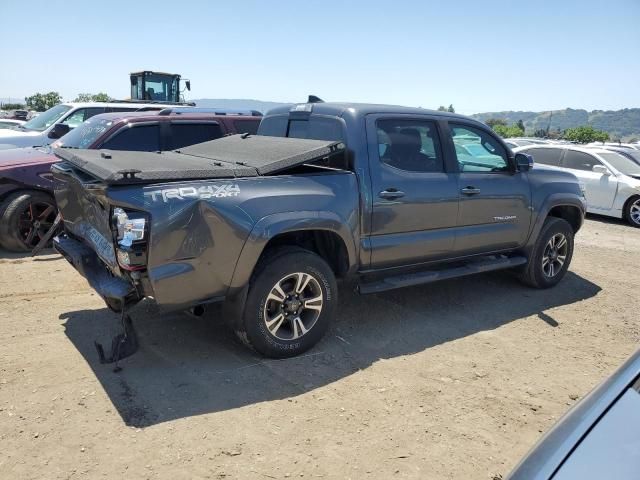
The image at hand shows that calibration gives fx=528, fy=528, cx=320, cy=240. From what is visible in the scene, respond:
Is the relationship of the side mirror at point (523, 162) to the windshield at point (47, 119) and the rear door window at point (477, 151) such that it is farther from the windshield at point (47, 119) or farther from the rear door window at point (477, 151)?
the windshield at point (47, 119)

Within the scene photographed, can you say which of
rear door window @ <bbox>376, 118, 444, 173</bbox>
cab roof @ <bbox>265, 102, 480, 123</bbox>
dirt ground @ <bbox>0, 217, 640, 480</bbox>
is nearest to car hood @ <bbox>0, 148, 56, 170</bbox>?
dirt ground @ <bbox>0, 217, 640, 480</bbox>

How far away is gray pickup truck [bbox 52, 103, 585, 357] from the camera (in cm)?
343

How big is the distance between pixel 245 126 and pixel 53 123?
13.4 ft

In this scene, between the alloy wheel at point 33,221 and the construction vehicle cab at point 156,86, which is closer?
the alloy wheel at point 33,221

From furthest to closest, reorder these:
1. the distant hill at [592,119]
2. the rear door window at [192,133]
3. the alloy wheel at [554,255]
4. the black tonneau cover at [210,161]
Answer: the distant hill at [592,119]
the rear door window at [192,133]
the alloy wheel at [554,255]
the black tonneau cover at [210,161]

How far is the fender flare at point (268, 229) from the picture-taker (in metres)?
3.67

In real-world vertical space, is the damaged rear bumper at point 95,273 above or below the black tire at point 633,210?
above

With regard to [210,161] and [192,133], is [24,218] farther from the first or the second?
[210,161]

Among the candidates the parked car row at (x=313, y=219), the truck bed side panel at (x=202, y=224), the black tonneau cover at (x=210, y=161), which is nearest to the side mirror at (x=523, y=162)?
the parked car row at (x=313, y=219)

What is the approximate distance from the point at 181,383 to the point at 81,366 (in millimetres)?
788

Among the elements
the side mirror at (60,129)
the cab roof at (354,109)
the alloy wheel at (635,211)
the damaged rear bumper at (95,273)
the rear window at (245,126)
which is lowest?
the alloy wheel at (635,211)

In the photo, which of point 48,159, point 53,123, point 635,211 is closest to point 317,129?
point 48,159

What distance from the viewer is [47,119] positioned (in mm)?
9938

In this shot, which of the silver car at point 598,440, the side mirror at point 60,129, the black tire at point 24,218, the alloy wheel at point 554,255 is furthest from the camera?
the side mirror at point 60,129
